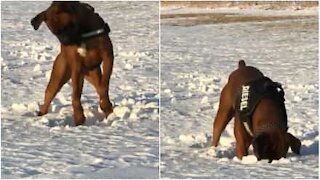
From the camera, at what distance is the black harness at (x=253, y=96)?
16.0 ft

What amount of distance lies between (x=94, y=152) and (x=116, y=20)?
909 cm

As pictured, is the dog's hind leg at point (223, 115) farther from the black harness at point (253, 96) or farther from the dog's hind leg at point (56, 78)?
the dog's hind leg at point (56, 78)

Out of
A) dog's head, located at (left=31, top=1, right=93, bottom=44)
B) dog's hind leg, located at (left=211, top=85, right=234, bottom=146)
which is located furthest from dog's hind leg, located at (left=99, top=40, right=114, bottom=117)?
dog's hind leg, located at (left=211, top=85, right=234, bottom=146)

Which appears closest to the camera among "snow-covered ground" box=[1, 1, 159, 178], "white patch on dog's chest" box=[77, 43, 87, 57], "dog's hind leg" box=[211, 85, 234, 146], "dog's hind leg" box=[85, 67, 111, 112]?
"snow-covered ground" box=[1, 1, 159, 178]

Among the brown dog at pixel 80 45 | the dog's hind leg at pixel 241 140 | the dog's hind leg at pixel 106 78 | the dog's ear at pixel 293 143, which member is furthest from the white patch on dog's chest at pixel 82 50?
the dog's ear at pixel 293 143

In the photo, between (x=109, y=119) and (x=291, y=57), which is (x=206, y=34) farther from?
(x=109, y=119)

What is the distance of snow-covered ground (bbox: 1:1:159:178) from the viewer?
14.2 feet

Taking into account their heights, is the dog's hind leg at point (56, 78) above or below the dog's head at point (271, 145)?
above

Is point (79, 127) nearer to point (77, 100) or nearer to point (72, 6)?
point (77, 100)

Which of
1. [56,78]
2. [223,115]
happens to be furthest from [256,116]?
[56,78]

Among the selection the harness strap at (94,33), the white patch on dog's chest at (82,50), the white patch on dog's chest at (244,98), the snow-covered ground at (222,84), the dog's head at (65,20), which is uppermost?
the dog's head at (65,20)

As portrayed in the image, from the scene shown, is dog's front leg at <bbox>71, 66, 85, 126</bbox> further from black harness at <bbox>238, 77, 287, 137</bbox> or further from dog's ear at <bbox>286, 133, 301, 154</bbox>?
dog's ear at <bbox>286, 133, 301, 154</bbox>

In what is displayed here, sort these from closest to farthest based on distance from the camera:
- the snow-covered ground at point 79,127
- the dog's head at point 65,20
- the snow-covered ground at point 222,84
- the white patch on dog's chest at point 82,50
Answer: the snow-covered ground at point 79,127 < the snow-covered ground at point 222,84 < the dog's head at point 65,20 < the white patch on dog's chest at point 82,50

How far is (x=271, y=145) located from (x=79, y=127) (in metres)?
1.65
